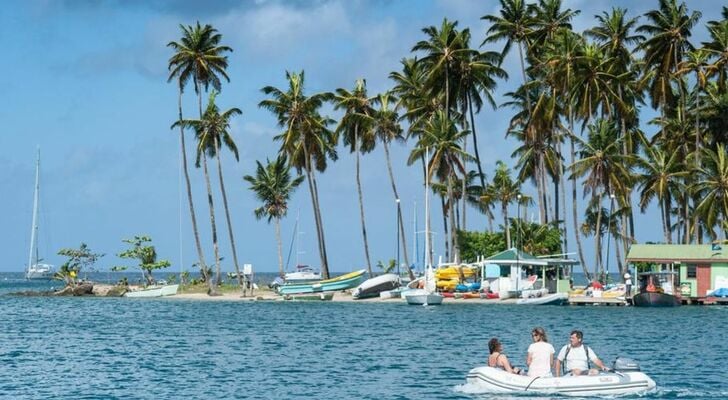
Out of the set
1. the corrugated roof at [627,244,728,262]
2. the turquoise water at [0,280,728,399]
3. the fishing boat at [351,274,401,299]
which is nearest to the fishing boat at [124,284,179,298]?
the turquoise water at [0,280,728,399]

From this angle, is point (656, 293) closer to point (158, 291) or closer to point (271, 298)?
point (271, 298)

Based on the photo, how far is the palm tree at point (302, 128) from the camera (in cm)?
10506

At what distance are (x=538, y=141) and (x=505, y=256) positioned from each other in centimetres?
1984

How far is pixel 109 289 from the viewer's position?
111m

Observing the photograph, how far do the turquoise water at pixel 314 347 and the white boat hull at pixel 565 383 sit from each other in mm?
1298

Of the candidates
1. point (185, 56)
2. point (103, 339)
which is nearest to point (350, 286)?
point (185, 56)

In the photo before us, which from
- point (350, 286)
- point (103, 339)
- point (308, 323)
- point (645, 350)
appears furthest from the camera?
point (350, 286)

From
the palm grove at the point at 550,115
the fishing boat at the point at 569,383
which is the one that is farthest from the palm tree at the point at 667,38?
the fishing boat at the point at 569,383

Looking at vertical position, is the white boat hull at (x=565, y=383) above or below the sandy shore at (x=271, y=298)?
below

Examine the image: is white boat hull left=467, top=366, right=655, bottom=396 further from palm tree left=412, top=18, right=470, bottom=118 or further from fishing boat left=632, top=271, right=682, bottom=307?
palm tree left=412, top=18, right=470, bottom=118

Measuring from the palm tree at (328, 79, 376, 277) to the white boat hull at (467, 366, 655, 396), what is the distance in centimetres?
7561

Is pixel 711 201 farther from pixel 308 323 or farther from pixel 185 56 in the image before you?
pixel 185 56

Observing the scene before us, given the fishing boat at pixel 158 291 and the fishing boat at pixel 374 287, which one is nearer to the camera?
the fishing boat at pixel 374 287

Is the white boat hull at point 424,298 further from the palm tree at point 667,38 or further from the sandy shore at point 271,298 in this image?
the palm tree at point 667,38
